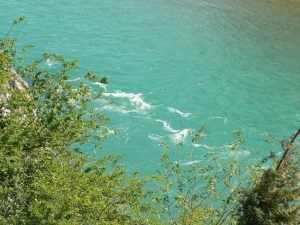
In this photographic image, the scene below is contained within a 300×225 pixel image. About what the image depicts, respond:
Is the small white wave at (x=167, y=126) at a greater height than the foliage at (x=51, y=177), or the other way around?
the foliage at (x=51, y=177)

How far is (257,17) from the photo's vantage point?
84.8 metres

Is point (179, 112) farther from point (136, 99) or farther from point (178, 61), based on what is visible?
point (178, 61)

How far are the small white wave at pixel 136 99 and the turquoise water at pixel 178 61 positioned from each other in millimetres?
123

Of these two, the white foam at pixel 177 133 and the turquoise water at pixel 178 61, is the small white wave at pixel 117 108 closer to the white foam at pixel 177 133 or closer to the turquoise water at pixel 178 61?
the turquoise water at pixel 178 61

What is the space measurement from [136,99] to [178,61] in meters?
12.3

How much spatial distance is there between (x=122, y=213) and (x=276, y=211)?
849 cm

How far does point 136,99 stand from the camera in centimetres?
5903

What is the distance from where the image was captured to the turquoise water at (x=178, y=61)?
55594 mm

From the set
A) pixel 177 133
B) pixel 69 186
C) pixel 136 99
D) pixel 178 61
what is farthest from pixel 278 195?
pixel 178 61

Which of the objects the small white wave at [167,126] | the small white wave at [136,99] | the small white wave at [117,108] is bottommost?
the small white wave at [167,126]

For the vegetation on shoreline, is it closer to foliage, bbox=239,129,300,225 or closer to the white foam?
foliage, bbox=239,129,300,225

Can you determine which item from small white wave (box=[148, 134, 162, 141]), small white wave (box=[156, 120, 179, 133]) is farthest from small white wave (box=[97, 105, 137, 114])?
small white wave (box=[148, 134, 162, 141])

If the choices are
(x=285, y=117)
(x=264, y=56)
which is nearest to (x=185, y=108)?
(x=285, y=117)

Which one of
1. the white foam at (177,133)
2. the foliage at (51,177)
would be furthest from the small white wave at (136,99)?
the foliage at (51,177)
